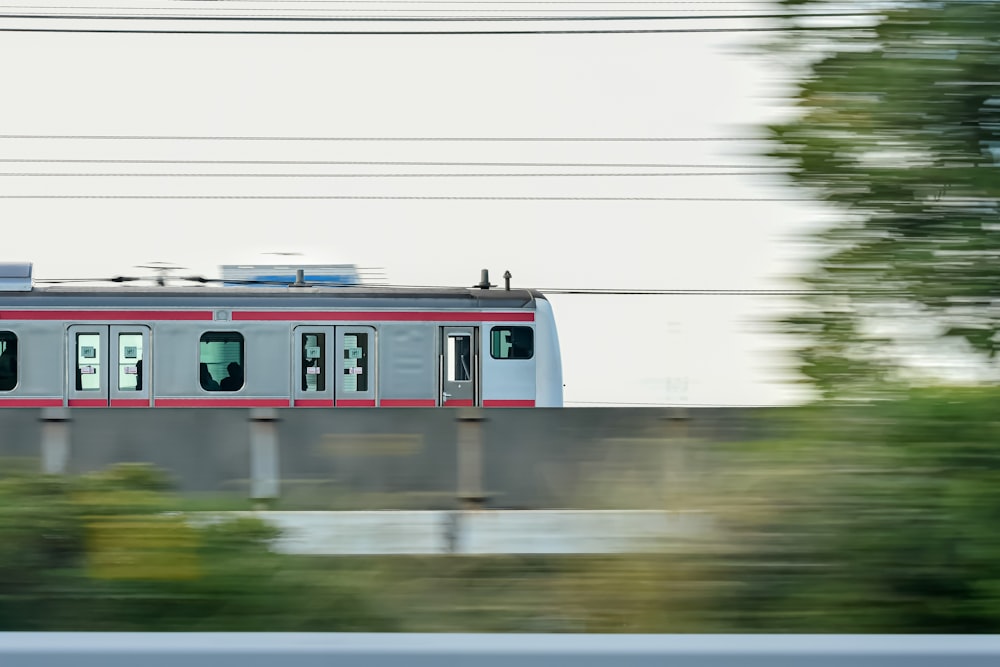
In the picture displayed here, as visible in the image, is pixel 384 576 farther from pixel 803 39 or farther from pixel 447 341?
pixel 447 341

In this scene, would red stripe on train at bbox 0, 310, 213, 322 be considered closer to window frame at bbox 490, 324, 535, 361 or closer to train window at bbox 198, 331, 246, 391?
train window at bbox 198, 331, 246, 391

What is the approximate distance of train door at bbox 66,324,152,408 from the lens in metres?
16.7

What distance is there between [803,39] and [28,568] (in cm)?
318

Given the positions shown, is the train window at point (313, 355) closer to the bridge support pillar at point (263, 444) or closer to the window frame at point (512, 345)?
the window frame at point (512, 345)

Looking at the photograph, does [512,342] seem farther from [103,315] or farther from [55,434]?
[55,434]

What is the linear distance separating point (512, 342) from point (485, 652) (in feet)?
50.6

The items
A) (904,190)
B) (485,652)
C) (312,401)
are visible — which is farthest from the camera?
(312,401)

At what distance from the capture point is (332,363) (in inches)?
674

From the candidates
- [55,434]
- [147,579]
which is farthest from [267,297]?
[147,579]

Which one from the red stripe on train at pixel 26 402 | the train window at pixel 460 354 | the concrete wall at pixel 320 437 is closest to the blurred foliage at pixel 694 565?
the concrete wall at pixel 320 437

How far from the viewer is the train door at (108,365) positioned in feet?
54.8

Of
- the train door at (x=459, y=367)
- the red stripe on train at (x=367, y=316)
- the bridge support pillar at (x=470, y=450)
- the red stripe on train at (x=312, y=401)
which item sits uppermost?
the red stripe on train at (x=367, y=316)

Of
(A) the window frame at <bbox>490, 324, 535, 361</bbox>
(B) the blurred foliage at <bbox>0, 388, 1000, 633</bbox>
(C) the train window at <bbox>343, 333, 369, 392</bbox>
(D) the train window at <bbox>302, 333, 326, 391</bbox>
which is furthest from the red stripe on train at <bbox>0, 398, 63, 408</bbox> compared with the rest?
(B) the blurred foliage at <bbox>0, 388, 1000, 633</bbox>

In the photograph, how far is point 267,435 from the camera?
9297mm
